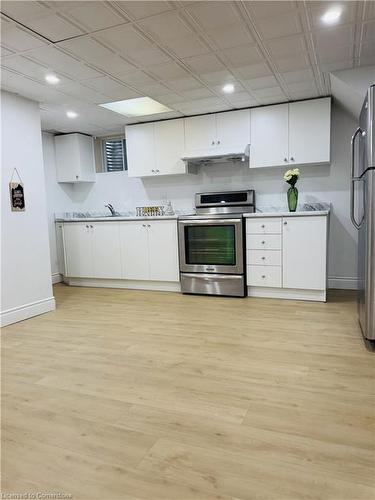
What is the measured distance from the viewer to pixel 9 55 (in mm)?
2672

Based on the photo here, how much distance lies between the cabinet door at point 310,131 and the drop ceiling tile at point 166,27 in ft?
6.64

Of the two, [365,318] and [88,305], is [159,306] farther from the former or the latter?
[365,318]

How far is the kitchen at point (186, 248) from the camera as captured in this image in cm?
160

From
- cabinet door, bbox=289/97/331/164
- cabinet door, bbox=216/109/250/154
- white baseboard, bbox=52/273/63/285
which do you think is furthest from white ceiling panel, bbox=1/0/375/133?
white baseboard, bbox=52/273/63/285

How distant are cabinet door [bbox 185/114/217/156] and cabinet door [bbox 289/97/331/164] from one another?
0.95 m

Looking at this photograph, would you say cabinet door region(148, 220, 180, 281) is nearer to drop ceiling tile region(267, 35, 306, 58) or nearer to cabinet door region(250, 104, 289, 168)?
cabinet door region(250, 104, 289, 168)

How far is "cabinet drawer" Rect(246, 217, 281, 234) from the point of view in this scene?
391 centimetres

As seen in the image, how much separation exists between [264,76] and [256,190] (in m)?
1.60

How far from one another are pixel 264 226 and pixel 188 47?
2.00 metres

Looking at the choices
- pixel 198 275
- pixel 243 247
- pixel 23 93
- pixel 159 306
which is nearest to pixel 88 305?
pixel 159 306

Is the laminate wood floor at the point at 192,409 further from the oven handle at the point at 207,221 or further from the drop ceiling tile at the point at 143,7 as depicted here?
the drop ceiling tile at the point at 143,7

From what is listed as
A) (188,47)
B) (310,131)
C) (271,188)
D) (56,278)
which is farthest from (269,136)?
(56,278)

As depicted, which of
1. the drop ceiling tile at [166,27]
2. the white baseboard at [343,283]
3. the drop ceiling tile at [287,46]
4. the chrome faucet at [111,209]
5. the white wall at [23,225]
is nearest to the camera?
the drop ceiling tile at [166,27]

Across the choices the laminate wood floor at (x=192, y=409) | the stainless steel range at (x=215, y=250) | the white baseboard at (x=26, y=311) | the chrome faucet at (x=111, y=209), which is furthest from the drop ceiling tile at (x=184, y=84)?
the white baseboard at (x=26, y=311)
